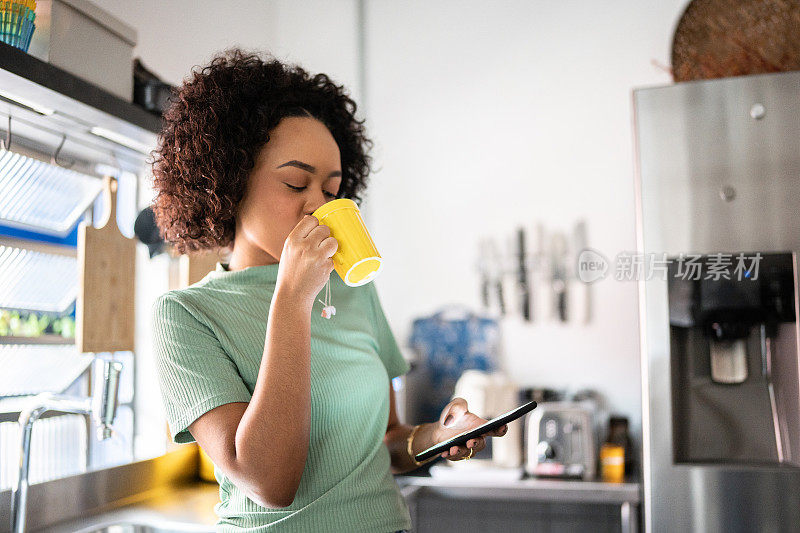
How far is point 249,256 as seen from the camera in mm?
953

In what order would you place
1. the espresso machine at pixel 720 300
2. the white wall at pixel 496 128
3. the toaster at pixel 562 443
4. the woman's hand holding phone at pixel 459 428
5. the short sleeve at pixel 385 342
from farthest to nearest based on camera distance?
the white wall at pixel 496 128
the toaster at pixel 562 443
the espresso machine at pixel 720 300
the short sleeve at pixel 385 342
the woman's hand holding phone at pixel 459 428

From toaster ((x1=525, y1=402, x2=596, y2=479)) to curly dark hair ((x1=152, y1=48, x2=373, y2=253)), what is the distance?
1.42 meters

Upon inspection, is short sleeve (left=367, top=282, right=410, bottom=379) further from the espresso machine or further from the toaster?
the toaster

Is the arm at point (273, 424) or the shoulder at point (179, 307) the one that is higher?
the shoulder at point (179, 307)

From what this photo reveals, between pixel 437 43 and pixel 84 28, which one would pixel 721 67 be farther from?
pixel 84 28

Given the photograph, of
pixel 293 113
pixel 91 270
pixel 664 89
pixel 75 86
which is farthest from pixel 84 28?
pixel 664 89

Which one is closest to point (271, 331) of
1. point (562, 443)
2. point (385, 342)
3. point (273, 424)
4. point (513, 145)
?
point (273, 424)

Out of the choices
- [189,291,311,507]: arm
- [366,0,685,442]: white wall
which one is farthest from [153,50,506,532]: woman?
[366,0,685,442]: white wall

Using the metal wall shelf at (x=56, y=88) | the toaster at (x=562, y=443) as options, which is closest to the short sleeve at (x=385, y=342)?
the metal wall shelf at (x=56, y=88)

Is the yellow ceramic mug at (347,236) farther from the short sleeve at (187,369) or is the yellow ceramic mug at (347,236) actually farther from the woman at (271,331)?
the short sleeve at (187,369)

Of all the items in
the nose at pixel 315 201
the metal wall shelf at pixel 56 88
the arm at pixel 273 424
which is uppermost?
the metal wall shelf at pixel 56 88

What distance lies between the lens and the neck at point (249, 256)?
3.12 ft

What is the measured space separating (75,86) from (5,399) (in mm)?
661

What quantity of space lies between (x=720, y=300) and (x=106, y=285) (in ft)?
4.98
